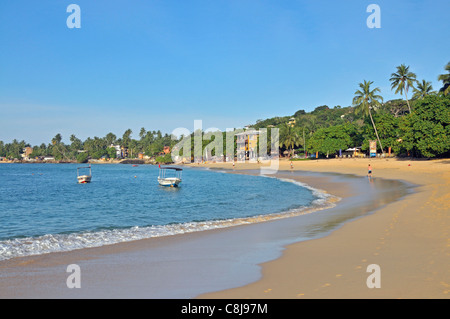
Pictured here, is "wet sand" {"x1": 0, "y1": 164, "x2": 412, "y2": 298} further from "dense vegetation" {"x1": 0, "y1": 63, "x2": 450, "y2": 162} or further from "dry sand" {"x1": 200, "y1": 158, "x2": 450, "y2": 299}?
"dense vegetation" {"x1": 0, "y1": 63, "x2": 450, "y2": 162}

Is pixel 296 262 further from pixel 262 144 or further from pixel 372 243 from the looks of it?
pixel 262 144

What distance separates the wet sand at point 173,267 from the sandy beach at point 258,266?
0.03 m

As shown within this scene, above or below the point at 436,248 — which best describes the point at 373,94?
above

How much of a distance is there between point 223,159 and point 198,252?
15532 cm

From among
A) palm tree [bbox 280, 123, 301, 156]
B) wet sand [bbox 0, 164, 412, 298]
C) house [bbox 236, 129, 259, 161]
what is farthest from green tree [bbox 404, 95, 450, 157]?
house [bbox 236, 129, 259, 161]

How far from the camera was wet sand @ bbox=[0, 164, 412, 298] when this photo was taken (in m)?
7.98

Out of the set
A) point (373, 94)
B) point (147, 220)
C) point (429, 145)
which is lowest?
point (147, 220)

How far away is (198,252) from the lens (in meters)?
12.0

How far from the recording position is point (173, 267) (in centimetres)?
995

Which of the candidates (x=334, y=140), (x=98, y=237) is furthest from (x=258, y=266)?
(x=334, y=140)

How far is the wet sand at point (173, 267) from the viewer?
7.98 metres

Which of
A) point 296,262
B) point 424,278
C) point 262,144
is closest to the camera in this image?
point 424,278

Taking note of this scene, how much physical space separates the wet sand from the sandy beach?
0.08ft
